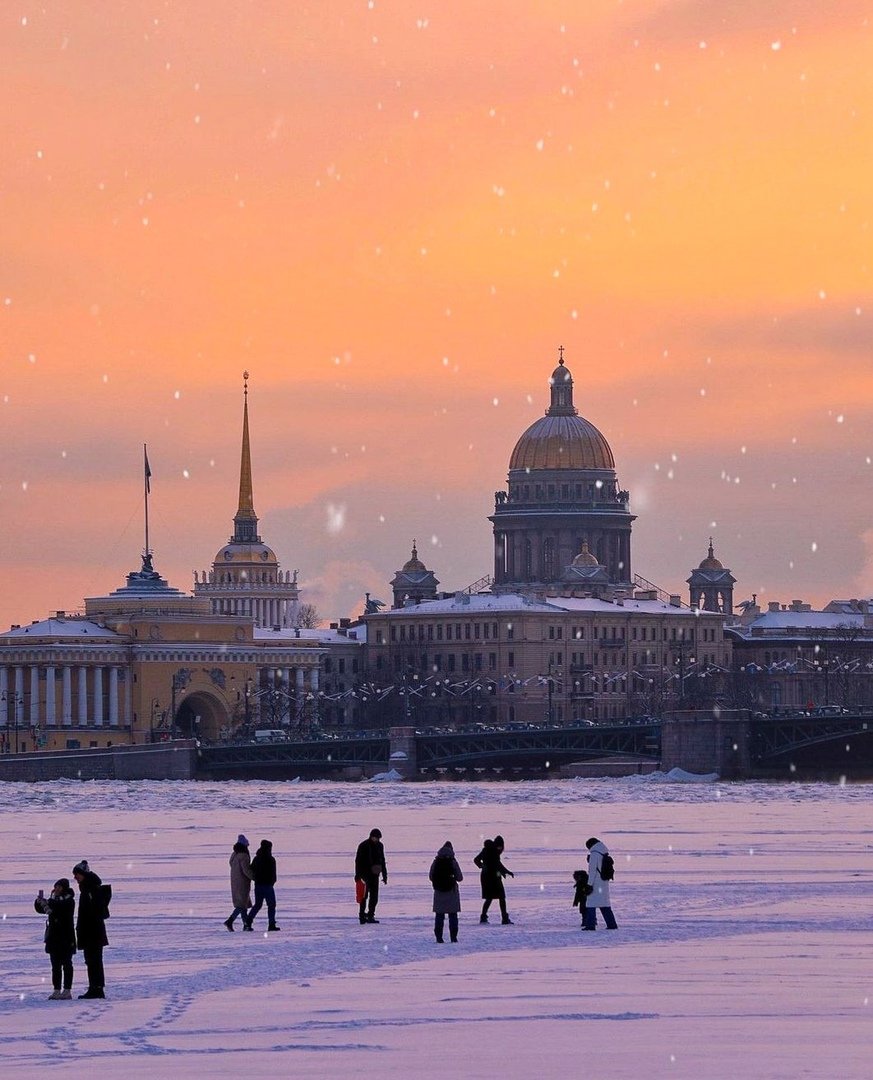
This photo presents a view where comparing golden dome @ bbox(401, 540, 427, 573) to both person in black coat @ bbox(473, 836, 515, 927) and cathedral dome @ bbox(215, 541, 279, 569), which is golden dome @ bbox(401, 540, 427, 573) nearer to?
cathedral dome @ bbox(215, 541, 279, 569)

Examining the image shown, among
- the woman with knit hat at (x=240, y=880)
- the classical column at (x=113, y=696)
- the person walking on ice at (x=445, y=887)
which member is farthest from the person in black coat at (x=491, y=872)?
the classical column at (x=113, y=696)

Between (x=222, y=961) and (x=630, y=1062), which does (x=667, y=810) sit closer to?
(x=222, y=961)

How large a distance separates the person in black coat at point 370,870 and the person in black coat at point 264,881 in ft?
2.79

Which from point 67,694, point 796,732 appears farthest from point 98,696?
point 796,732

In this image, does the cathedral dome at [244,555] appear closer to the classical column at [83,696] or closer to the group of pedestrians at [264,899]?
the classical column at [83,696]

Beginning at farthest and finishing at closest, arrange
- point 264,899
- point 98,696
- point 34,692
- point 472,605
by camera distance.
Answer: point 472,605 → point 34,692 → point 98,696 → point 264,899

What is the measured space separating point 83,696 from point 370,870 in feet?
339

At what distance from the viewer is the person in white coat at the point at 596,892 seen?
28297 mm

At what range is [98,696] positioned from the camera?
133 metres

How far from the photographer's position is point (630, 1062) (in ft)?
67.7

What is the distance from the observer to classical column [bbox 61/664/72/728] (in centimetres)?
13225

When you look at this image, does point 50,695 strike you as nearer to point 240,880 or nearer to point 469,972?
point 240,880

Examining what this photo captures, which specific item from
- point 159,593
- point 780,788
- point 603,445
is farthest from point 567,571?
point 780,788

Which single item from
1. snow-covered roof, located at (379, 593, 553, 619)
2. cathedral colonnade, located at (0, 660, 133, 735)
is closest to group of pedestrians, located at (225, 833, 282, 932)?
cathedral colonnade, located at (0, 660, 133, 735)
